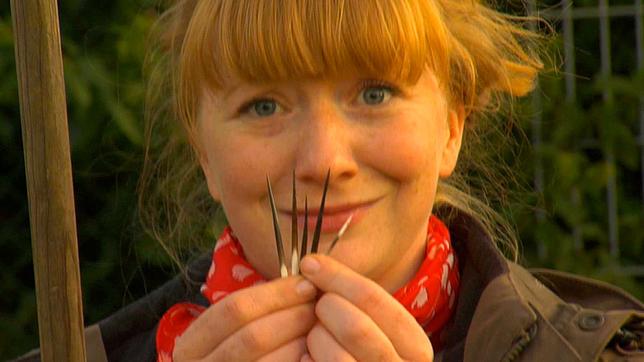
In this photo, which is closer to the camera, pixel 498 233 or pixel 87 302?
pixel 498 233

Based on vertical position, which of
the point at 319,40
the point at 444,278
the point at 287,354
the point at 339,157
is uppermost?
the point at 319,40

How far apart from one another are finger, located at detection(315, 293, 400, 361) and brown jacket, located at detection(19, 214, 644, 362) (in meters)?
0.36

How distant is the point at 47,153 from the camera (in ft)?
5.34

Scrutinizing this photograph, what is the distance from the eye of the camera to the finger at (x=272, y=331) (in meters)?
1.74

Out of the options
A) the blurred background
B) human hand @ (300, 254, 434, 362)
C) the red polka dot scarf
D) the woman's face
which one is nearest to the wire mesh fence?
the blurred background

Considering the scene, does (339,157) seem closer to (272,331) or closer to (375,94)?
(375,94)

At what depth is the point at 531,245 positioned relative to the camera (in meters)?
4.32

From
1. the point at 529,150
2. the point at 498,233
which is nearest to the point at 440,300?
the point at 498,233

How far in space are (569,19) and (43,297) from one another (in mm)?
3053

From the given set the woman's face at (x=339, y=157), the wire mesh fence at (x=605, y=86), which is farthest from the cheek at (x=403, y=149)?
the wire mesh fence at (x=605, y=86)

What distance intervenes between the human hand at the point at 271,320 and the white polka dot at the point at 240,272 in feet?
1.49

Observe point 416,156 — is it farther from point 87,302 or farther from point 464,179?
point 87,302

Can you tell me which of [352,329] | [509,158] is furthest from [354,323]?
[509,158]

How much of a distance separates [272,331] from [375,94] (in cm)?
46
